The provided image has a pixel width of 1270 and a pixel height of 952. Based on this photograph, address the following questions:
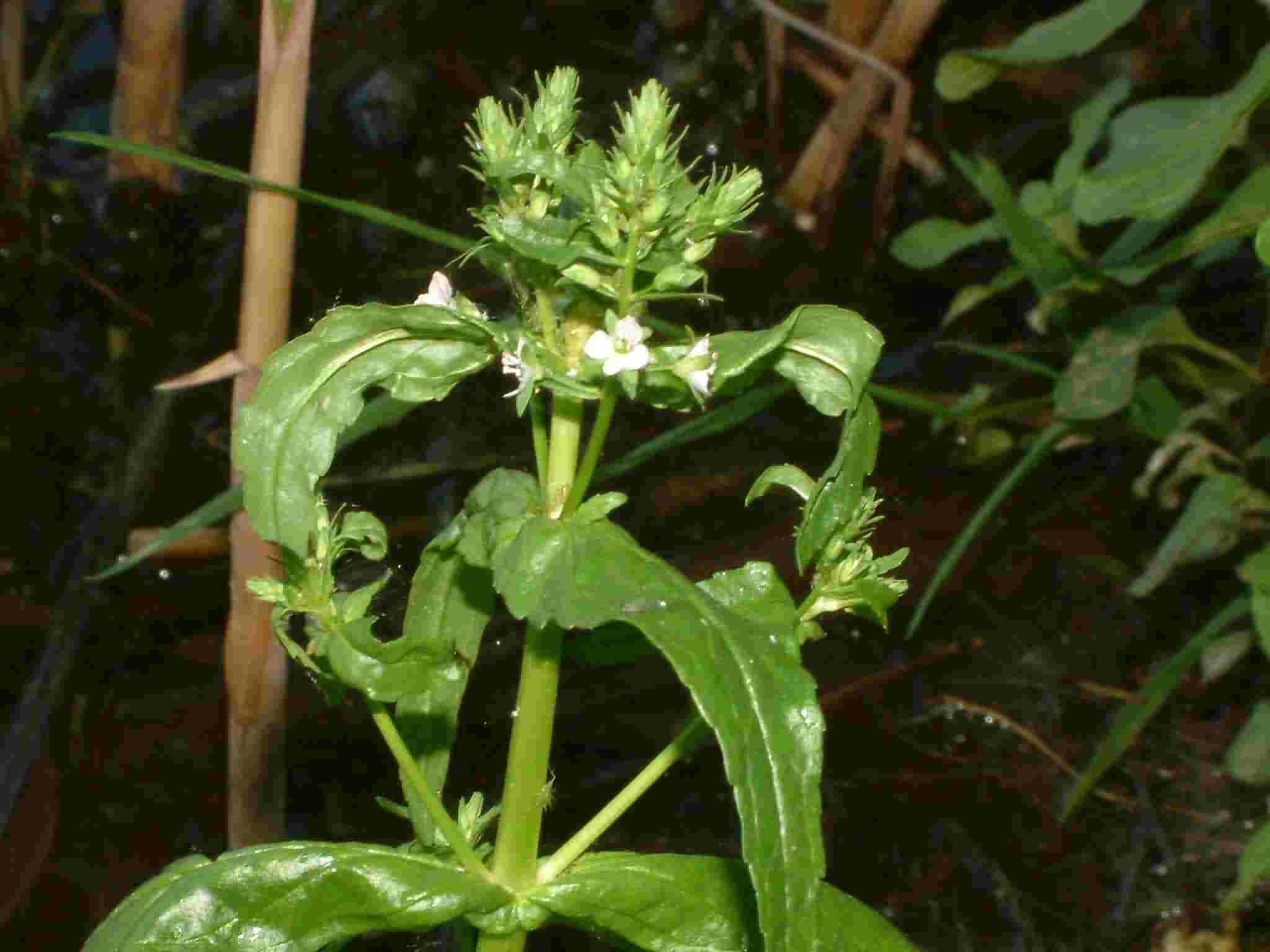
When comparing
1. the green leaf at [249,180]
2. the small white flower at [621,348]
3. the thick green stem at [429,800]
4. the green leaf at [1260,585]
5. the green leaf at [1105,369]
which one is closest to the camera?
the small white flower at [621,348]

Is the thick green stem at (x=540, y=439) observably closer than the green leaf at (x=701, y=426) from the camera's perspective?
Yes

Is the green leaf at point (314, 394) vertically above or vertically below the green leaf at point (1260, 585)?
below

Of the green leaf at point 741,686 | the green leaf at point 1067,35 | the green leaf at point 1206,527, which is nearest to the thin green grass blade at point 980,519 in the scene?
the green leaf at point 1206,527

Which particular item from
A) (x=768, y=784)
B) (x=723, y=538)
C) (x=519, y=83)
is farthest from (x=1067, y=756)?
(x=519, y=83)

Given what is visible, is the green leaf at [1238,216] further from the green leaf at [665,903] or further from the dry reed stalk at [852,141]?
the dry reed stalk at [852,141]

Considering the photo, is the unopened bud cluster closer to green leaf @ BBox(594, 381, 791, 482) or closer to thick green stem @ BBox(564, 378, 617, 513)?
thick green stem @ BBox(564, 378, 617, 513)

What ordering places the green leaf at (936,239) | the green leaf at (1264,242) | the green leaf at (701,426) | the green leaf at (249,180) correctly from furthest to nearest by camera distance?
the green leaf at (936,239) → the green leaf at (701,426) → the green leaf at (249,180) → the green leaf at (1264,242)

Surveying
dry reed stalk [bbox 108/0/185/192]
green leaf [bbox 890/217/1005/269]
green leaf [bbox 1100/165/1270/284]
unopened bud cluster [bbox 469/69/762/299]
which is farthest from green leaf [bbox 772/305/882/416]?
dry reed stalk [bbox 108/0/185/192]
